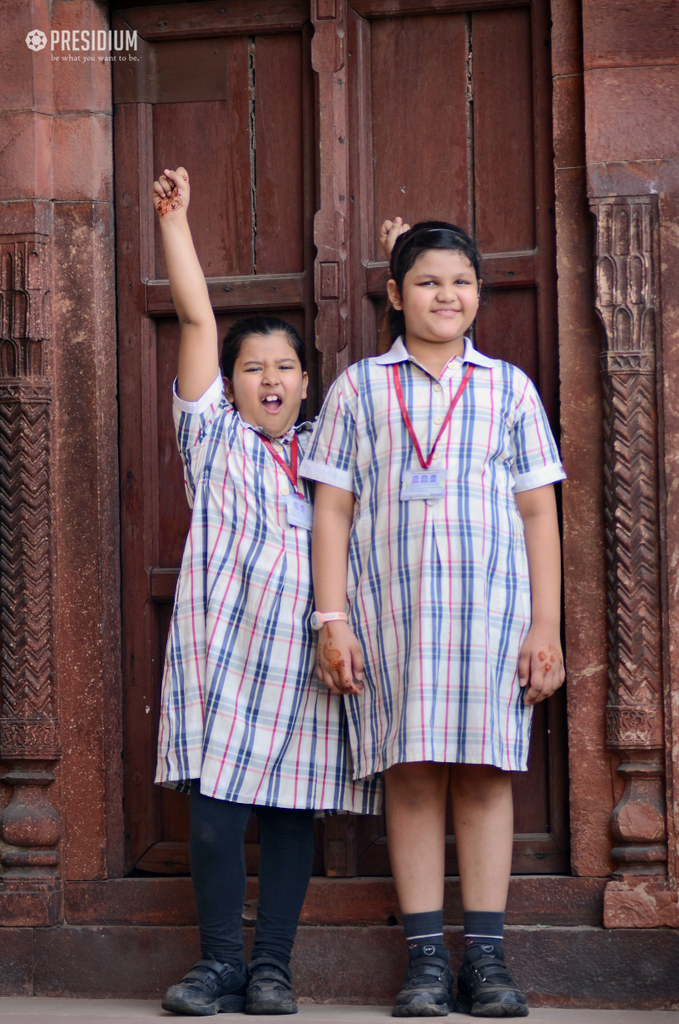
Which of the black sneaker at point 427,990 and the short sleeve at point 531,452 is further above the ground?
the short sleeve at point 531,452

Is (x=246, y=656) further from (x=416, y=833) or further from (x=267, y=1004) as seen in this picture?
(x=267, y=1004)

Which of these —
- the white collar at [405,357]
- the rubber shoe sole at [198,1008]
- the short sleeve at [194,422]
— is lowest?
the rubber shoe sole at [198,1008]

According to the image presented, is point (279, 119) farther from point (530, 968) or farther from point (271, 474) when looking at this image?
point (530, 968)

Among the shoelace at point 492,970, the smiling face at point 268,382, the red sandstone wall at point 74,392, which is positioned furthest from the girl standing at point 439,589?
the red sandstone wall at point 74,392

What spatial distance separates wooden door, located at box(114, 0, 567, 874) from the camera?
324cm

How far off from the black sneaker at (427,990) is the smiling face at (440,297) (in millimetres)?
1456

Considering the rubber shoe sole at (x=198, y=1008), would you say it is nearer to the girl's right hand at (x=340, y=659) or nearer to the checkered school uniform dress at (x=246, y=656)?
the checkered school uniform dress at (x=246, y=656)

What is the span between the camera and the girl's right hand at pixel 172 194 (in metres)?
2.92

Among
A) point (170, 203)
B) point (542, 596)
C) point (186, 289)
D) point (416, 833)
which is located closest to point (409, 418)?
point (542, 596)

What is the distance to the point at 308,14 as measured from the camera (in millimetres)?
3365

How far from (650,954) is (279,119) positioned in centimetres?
250

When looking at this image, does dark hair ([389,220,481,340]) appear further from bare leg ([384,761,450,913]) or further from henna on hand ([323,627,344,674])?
bare leg ([384,761,450,913])

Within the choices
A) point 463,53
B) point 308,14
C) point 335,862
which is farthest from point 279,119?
point 335,862

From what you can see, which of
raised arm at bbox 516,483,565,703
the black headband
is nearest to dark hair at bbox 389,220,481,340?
the black headband
